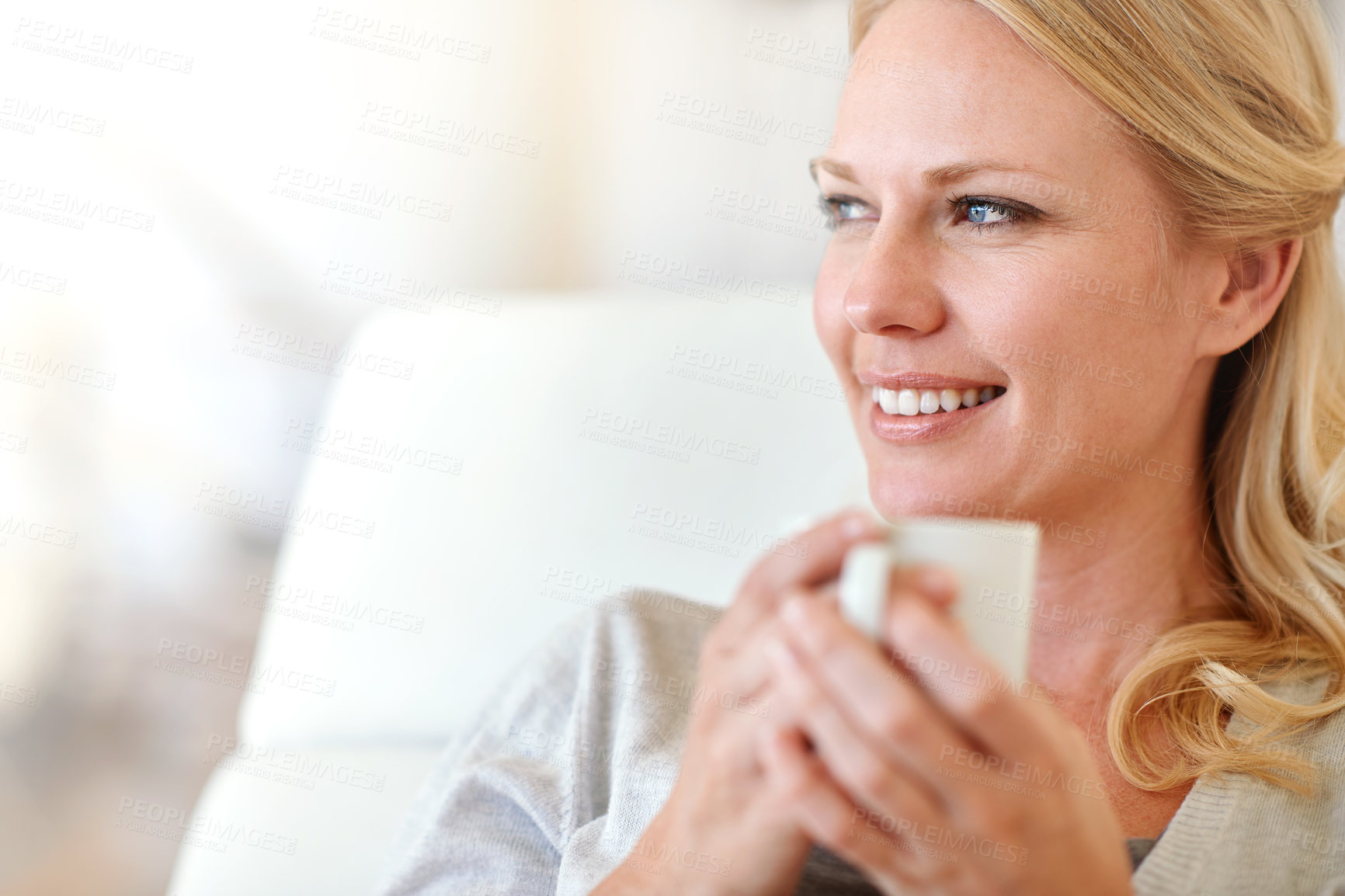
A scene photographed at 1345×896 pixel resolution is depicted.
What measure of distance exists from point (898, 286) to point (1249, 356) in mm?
476

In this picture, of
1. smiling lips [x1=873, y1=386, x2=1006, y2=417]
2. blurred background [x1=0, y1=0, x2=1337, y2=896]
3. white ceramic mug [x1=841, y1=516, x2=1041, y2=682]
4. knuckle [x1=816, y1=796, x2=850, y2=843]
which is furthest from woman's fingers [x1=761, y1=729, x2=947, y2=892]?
blurred background [x1=0, y1=0, x2=1337, y2=896]

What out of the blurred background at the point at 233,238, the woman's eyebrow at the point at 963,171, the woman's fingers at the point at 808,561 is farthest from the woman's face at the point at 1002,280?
the blurred background at the point at 233,238

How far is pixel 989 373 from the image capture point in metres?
1.06

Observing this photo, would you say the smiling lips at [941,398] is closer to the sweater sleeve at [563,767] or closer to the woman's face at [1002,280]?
the woman's face at [1002,280]

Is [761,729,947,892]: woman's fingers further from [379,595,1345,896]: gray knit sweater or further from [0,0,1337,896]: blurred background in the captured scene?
[0,0,1337,896]: blurred background

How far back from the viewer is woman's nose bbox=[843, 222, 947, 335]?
3.43ft

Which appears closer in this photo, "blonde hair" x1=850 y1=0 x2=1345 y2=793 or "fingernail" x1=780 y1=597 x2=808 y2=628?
"fingernail" x1=780 y1=597 x2=808 y2=628

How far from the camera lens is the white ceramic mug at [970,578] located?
608 mm

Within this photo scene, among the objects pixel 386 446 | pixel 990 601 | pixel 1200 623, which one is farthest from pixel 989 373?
pixel 386 446

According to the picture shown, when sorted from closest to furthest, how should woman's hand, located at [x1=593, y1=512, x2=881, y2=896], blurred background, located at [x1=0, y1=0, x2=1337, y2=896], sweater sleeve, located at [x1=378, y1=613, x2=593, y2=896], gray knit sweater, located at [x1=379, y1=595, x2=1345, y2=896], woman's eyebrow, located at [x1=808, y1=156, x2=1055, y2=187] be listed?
woman's hand, located at [x1=593, y1=512, x2=881, y2=896] < gray knit sweater, located at [x1=379, y1=595, x2=1345, y2=896] < woman's eyebrow, located at [x1=808, y1=156, x2=1055, y2=187] < sweater sleeve, located at [x1=378, y1=613, x2=593, y2=896] < blurred background, located at [x1=0, y1=0, x2=1337, y2=896]

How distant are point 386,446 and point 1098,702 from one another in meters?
1.04

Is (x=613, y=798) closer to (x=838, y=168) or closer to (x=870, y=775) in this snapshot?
(x=870, y=775)

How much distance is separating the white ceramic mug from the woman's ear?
630mm

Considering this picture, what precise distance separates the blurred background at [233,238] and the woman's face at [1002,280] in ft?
4.05
